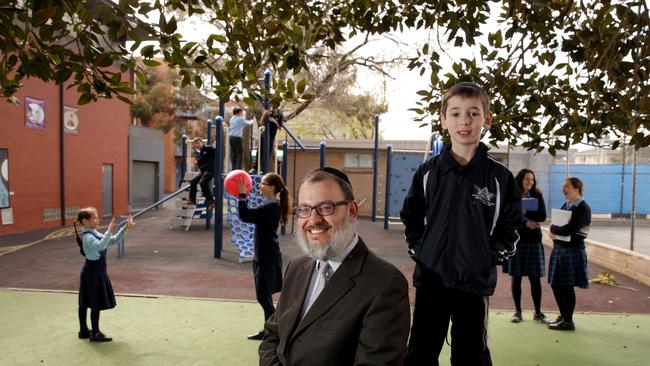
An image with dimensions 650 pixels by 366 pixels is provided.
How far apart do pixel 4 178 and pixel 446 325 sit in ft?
46.9

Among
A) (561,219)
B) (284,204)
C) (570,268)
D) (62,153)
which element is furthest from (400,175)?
(284,204)

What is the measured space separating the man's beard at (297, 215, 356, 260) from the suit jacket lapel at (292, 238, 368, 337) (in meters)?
0.06

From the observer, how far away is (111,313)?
19.1 ft

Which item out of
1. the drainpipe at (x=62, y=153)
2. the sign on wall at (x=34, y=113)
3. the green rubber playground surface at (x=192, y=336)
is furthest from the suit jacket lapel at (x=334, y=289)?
the drainpipe at (x=62, y=153)

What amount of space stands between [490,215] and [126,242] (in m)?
11.4

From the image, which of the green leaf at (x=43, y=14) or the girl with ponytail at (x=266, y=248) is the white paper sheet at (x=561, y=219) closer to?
the girl with ponytail at (x=266, y=248)

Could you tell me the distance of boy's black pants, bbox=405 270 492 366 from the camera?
8.30 ft

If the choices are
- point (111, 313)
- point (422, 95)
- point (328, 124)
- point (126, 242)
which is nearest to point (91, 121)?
point (126, 242)

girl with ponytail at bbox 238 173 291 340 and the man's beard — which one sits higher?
the man's beard

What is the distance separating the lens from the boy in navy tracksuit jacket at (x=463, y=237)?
2.48 meters

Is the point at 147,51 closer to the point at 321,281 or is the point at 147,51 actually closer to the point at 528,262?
the point at 321,281

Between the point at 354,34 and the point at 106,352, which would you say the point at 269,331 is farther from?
the point at 354,34

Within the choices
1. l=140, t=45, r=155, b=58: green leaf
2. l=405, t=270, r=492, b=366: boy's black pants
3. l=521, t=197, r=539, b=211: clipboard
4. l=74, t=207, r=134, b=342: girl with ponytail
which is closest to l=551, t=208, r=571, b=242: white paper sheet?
l=521, t=197, r=539, b=211: clipboard

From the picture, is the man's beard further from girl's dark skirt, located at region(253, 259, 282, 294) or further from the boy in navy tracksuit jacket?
girl's dark skirt, located at region(253, 259, 282, 294)
